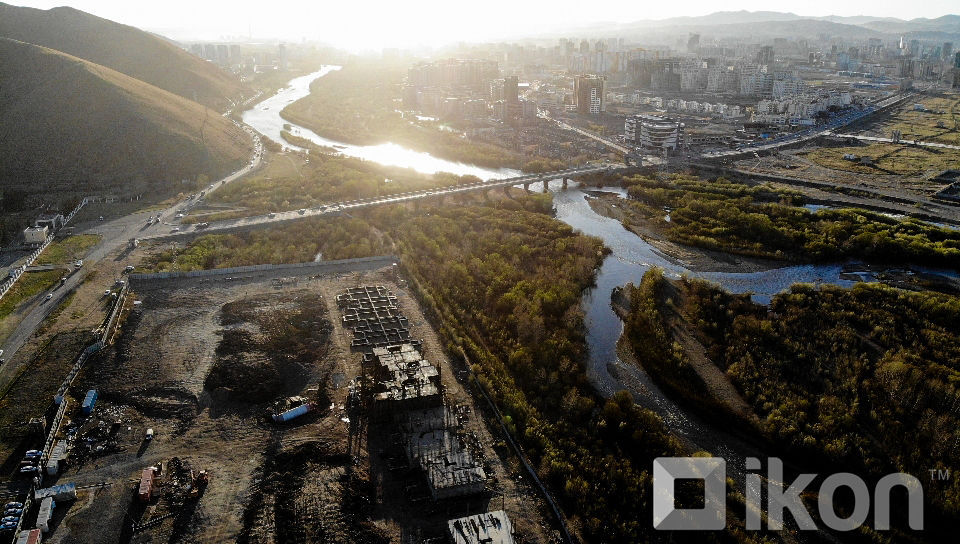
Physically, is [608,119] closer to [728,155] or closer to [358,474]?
[728,155]

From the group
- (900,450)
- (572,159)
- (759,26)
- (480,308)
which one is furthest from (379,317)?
(759,26)

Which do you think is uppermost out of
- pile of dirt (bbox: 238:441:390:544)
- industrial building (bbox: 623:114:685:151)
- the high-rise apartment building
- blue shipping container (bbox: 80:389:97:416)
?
the high-rise apartment building

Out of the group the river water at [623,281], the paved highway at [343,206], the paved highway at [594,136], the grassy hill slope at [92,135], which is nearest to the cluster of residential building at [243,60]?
the grassy hill slope at [92,135]

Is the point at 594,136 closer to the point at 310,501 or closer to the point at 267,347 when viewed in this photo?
the point at 267,347

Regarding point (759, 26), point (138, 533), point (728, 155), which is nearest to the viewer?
point (138, 533)

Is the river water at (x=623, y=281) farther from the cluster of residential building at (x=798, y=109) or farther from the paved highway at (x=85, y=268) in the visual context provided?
the cluster of residential building at (x=798, y=109)

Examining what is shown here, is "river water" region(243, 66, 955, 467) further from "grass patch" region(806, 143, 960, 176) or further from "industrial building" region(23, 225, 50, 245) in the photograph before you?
"industrial building" region(23, 225, 50, 245)

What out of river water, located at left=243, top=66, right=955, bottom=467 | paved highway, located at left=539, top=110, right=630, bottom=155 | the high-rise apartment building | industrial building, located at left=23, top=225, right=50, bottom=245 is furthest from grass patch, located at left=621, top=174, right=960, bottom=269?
the high-rise apartment building
